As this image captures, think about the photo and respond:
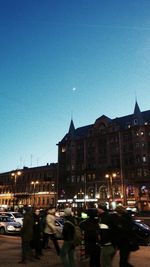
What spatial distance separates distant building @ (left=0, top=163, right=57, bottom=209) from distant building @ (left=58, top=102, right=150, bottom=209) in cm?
341

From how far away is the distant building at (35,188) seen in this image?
92.2 meters

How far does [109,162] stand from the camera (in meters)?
82.9

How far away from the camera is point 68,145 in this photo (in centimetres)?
9456

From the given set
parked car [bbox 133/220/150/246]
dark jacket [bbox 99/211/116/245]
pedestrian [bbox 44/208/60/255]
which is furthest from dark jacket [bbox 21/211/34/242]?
parked car [bbox 133/220/150/246]

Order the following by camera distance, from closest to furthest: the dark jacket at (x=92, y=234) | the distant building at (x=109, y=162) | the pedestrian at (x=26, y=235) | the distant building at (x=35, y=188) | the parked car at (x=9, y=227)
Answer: the dark jacket at (x=92, y=234) → the pedestrian at (x=26, y=235) → the parked car at (x=9, y=227) → the distant building at (x=109, y=162) → the distant building at (x=35, y=188)

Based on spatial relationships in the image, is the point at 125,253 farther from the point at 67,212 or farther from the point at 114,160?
the point at 114,160

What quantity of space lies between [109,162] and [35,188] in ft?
91.3

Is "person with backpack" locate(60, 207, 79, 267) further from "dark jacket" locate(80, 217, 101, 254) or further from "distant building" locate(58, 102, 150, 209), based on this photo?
"distant building" locate(58, 102, 150, 209)

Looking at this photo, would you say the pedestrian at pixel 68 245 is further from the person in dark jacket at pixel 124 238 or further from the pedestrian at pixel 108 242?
the person in dark jacket at pixel 124 238

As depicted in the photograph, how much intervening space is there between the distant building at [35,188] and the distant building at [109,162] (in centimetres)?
341

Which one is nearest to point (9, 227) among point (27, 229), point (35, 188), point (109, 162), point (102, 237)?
point (27, 229)

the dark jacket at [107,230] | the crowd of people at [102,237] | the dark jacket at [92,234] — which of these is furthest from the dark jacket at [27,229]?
the dark jacket at [107,230]

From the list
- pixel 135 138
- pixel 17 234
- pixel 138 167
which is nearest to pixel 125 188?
pixel 138 167

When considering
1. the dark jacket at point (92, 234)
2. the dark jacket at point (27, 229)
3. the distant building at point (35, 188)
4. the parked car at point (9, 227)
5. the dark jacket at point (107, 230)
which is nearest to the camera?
the dark jacket at point (107, 230)
